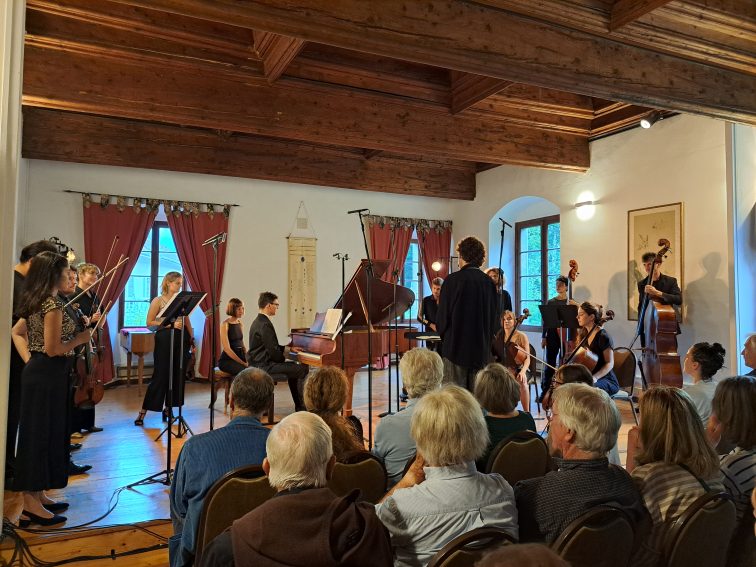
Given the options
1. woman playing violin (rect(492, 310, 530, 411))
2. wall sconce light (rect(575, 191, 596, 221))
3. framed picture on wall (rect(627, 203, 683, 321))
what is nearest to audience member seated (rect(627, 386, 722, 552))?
woman playing violin (rect(492, 310, 530, 411))

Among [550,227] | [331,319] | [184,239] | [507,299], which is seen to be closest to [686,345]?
[507,299]

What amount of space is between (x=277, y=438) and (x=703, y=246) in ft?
20.0

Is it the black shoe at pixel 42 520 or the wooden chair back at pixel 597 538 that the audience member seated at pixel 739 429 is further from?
the black shoe at pixel 42 520

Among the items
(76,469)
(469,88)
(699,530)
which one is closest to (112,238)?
(76,469)

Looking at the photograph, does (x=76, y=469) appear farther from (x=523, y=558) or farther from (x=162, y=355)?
(x=523, y=558)

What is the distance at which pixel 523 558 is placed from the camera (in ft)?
2.49

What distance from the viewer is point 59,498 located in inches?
136

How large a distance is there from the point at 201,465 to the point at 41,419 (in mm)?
1531

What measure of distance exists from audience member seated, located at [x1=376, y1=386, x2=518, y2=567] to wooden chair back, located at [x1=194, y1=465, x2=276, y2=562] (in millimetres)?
449

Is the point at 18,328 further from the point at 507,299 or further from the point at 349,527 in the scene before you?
the point at 507,299

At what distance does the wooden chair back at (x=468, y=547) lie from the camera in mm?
1308

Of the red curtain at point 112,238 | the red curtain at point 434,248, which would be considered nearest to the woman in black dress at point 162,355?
the red curtain at point 112,238

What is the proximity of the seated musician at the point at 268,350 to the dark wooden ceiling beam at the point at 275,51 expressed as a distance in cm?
213

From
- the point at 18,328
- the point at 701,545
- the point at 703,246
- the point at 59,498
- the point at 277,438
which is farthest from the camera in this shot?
the point at 703,246
